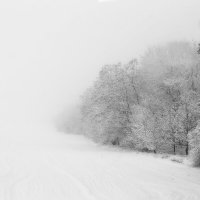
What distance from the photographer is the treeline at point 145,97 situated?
133 feet

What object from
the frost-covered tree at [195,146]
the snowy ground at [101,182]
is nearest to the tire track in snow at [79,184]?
Result: the snowy ground at [101,182]

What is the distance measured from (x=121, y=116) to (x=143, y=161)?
1659cm

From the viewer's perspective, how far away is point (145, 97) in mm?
47406

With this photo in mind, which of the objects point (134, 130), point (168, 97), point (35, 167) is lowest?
point (35, 167)

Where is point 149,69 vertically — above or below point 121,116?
above

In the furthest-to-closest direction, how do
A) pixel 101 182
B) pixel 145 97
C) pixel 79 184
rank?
pixel 145 97
pixel 101 182
pixel 79 184

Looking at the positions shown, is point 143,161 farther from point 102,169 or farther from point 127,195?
point 127,195

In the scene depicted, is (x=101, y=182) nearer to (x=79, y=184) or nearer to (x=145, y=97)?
(x=79, y=184)

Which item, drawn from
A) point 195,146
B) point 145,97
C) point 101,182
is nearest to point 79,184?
point 101,182

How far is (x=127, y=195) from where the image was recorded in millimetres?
16922

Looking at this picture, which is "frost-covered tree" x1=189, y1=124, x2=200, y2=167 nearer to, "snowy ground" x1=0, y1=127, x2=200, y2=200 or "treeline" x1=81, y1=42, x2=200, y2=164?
"snowy ground" x1=0, y1=127, x2=200, y2=200

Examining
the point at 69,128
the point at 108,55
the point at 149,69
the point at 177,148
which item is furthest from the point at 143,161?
the point at 108,55

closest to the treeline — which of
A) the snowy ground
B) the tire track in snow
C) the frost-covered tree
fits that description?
the snowy ground

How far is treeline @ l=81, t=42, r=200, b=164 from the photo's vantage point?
133ft
